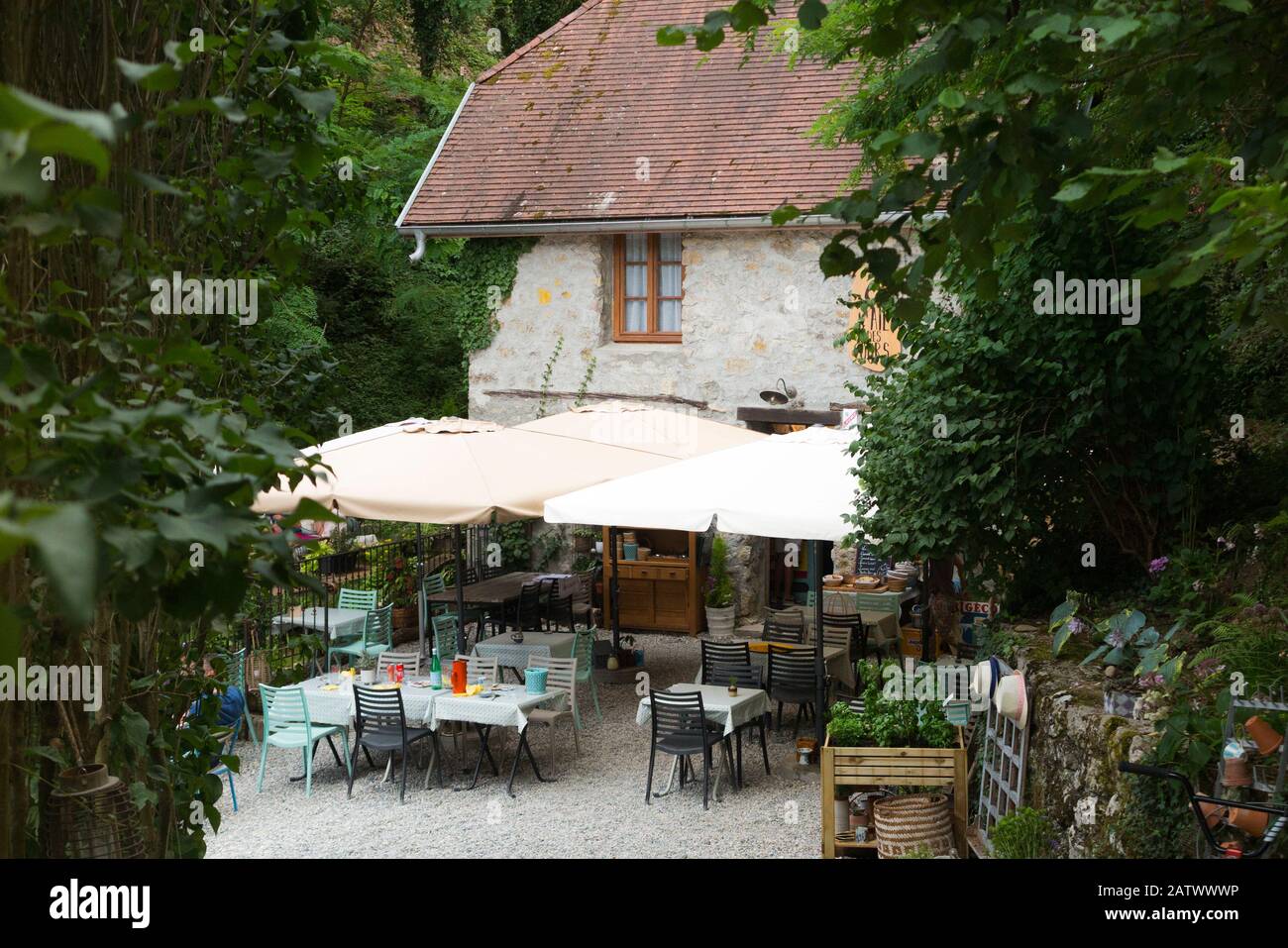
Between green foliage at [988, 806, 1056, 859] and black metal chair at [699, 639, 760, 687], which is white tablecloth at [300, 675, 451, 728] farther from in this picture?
green foliage at [988, 806, 1056, 859]

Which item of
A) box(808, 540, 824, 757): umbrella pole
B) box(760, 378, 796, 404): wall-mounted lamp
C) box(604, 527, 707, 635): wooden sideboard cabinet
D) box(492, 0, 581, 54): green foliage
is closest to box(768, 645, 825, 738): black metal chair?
box(808, 540, 824, 757): umbrella pole

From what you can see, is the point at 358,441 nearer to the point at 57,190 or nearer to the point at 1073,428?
the point at 1073,428

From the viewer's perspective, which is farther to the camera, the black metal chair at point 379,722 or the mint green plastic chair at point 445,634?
the mint green plastic chair at point 445,634

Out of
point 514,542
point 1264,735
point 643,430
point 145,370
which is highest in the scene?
point 643,430

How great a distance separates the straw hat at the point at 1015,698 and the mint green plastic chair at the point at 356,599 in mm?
8530

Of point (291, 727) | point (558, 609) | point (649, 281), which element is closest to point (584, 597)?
point (558, 609)

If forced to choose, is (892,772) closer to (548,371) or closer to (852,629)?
(852,629)

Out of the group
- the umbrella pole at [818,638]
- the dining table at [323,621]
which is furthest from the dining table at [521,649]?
the umbrella pole at [818,638]

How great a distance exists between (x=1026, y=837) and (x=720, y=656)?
5166mm

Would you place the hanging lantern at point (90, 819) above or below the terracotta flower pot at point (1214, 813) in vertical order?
above

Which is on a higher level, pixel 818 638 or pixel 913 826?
pixel 818 638

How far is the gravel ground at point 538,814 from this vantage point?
8336mm

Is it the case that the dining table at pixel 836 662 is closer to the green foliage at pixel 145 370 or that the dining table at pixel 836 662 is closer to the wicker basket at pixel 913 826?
the wicker basket at pixel 913 826

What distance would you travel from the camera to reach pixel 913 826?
698 cm
